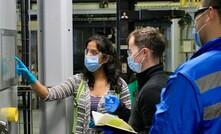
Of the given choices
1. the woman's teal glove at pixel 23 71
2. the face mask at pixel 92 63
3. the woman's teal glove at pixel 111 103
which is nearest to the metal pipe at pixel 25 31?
the woman's teal glove at pixel 23 71

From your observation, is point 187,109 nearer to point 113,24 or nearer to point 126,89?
point 126,89

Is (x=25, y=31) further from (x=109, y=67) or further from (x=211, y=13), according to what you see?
(x=211, y=13)

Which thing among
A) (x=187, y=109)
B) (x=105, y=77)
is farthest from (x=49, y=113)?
(x=187, y=109)

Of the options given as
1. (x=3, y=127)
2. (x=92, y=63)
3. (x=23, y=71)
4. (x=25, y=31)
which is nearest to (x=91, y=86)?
(x=92, y=63)

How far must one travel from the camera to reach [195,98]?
3.40 ft

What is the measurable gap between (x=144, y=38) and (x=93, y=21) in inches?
214

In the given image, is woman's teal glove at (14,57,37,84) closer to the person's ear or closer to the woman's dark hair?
the woman's dark hair

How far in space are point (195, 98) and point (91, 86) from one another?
1.53 meters

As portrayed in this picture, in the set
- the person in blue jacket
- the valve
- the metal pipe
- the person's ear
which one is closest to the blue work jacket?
the person in blue jacket

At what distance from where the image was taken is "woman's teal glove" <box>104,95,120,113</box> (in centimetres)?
231

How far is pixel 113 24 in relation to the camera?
691 centimetres

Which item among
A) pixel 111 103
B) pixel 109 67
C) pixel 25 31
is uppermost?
pixel 25 31

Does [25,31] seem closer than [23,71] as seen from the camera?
No

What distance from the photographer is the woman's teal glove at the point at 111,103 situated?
231cm
